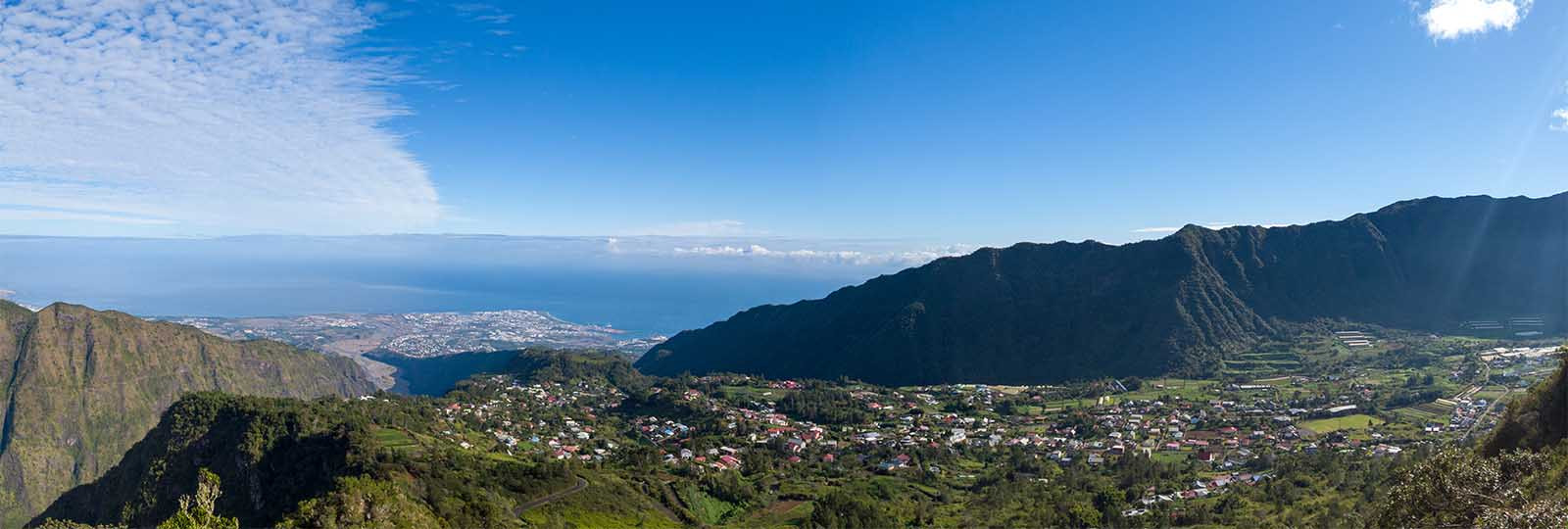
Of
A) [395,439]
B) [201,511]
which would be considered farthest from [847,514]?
[395,439]

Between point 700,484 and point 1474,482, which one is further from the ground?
point 1474,482

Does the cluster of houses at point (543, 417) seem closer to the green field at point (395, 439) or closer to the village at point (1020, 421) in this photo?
the village at point (1020, 421)

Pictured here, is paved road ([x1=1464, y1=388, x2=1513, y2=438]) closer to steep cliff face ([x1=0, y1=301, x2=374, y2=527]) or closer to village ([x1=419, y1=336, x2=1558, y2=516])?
village ([x1=419, y1=336, x2=1558, y2=516])

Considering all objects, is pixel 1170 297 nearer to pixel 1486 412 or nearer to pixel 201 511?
pixel 1486 412

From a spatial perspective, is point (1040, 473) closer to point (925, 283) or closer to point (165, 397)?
point (925, 283)

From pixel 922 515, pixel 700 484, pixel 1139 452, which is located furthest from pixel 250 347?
pixel 1139 452

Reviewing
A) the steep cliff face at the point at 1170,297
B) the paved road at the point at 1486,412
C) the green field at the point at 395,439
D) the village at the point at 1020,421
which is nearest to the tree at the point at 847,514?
the village at the point at 1020,421
